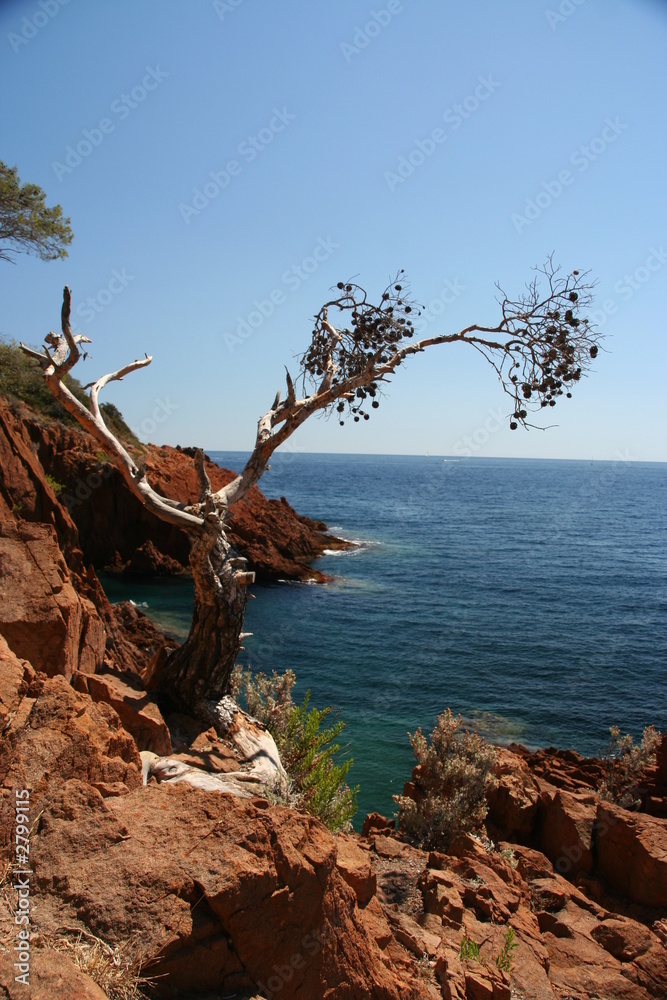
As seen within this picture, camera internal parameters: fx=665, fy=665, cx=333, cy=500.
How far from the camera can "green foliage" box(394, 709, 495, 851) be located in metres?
9.38

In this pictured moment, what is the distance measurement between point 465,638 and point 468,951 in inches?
845

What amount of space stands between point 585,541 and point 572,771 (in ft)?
158

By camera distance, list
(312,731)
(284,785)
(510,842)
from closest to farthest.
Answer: (284,785)
(312,731)
(510,842)

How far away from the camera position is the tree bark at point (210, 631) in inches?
360

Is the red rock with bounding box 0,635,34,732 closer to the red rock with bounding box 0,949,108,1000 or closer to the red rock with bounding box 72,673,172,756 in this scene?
the red rock with bounding box 0,949,108,1000

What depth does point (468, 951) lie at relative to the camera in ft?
18.6

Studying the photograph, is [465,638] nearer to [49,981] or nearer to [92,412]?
[92,412]

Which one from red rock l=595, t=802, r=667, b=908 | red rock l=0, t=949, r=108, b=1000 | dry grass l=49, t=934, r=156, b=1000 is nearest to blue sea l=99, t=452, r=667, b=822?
red rock l=595, t=802, r=667, b=908

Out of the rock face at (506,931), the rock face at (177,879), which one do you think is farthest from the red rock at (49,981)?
the rock face at (506,931)

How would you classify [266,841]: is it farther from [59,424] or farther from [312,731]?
[59,424]

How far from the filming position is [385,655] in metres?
23.9

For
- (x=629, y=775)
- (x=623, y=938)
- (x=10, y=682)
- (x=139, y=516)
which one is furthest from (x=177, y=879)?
(x=139, y=516)

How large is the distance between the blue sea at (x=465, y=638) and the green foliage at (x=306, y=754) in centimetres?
442

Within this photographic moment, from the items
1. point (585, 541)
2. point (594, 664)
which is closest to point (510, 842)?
point (594, 664)
